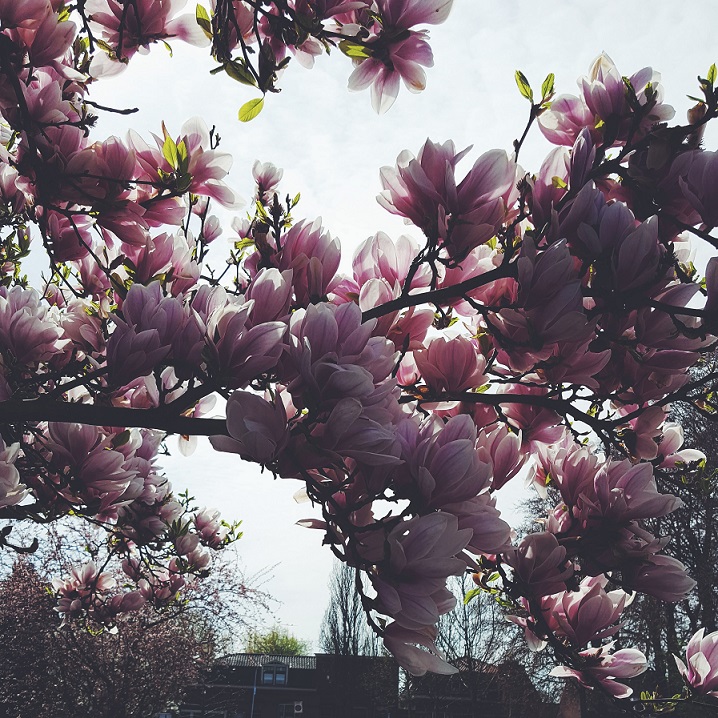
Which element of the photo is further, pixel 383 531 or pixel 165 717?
pixel 165 717

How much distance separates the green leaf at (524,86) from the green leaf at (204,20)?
0.85 meters

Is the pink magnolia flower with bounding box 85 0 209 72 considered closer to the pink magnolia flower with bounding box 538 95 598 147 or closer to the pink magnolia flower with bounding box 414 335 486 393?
the pink magnolia flower with bounding box 538 95 598 147

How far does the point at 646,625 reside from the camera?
593 inches

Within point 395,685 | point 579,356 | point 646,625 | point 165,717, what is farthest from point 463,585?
point 579,356

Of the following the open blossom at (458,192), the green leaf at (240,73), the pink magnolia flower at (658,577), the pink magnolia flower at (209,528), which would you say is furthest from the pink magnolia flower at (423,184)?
the pink magnolia flower at (209,528)

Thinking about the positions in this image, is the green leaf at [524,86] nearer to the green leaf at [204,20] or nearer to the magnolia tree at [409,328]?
the magnolia tree at [409,328]

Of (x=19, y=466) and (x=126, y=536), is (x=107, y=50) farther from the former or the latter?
(x=126, y=536)

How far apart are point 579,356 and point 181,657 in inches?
418

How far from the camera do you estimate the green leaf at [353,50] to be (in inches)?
57.2

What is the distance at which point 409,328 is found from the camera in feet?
4.73

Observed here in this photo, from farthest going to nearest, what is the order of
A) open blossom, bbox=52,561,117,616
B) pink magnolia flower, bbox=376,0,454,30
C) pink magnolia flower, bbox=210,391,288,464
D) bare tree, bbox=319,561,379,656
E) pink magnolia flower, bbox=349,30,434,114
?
bare tree, bbox=319,561,379,656, open blossom, bbox=52,561,117,616, pink magnolia flower, bbox=349,30,434,114, pink magnolia flower, bbox=376,0,454,30, pink magnolia flower, bbox=210,391,288,464

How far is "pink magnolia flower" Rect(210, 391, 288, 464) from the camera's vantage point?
0.89 metres

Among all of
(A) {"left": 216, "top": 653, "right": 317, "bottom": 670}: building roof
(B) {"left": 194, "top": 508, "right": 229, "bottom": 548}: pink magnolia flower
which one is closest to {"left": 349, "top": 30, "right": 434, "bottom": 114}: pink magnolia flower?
(B) {"left": 194, "top": 508, "right": 229, "bottom": 548}: pink magnolia flower

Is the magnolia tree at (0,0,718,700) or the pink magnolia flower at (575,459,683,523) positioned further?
the pink magnolia flower at (575,459,683,523)
